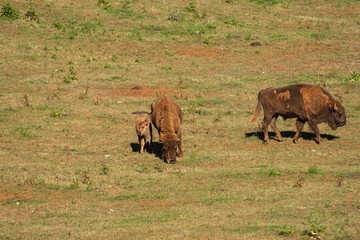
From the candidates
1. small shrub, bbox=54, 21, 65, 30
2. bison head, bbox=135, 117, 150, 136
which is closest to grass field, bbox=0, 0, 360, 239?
small shrub, bbox=54, 21, 65, 30

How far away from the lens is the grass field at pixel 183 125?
1353cm

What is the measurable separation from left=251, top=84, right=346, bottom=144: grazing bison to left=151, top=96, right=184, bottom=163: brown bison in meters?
3.63

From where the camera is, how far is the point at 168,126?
1764 centimetres

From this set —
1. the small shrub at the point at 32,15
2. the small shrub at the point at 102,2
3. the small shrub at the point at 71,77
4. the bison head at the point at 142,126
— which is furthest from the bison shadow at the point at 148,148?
the small shrub at the point at 102,2

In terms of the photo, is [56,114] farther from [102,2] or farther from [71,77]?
[102,2]

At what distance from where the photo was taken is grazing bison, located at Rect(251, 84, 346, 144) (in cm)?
1948

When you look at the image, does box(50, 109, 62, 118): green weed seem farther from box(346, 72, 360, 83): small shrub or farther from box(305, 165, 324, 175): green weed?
box(346, 72, 360, 83): small shrub

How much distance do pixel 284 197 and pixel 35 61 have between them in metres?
20.5

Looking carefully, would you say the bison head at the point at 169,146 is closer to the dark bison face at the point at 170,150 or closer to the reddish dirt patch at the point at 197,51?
the dark bison face at the point at 170,150

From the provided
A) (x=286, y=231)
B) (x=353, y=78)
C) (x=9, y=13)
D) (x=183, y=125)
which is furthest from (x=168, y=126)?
(x=9, y=13)

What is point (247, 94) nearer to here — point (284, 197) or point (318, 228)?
point (284, 197)

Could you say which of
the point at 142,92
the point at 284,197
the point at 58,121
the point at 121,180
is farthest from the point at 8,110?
the point at 284,197

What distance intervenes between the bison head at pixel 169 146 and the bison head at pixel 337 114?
6.48m

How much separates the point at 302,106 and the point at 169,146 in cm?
555
